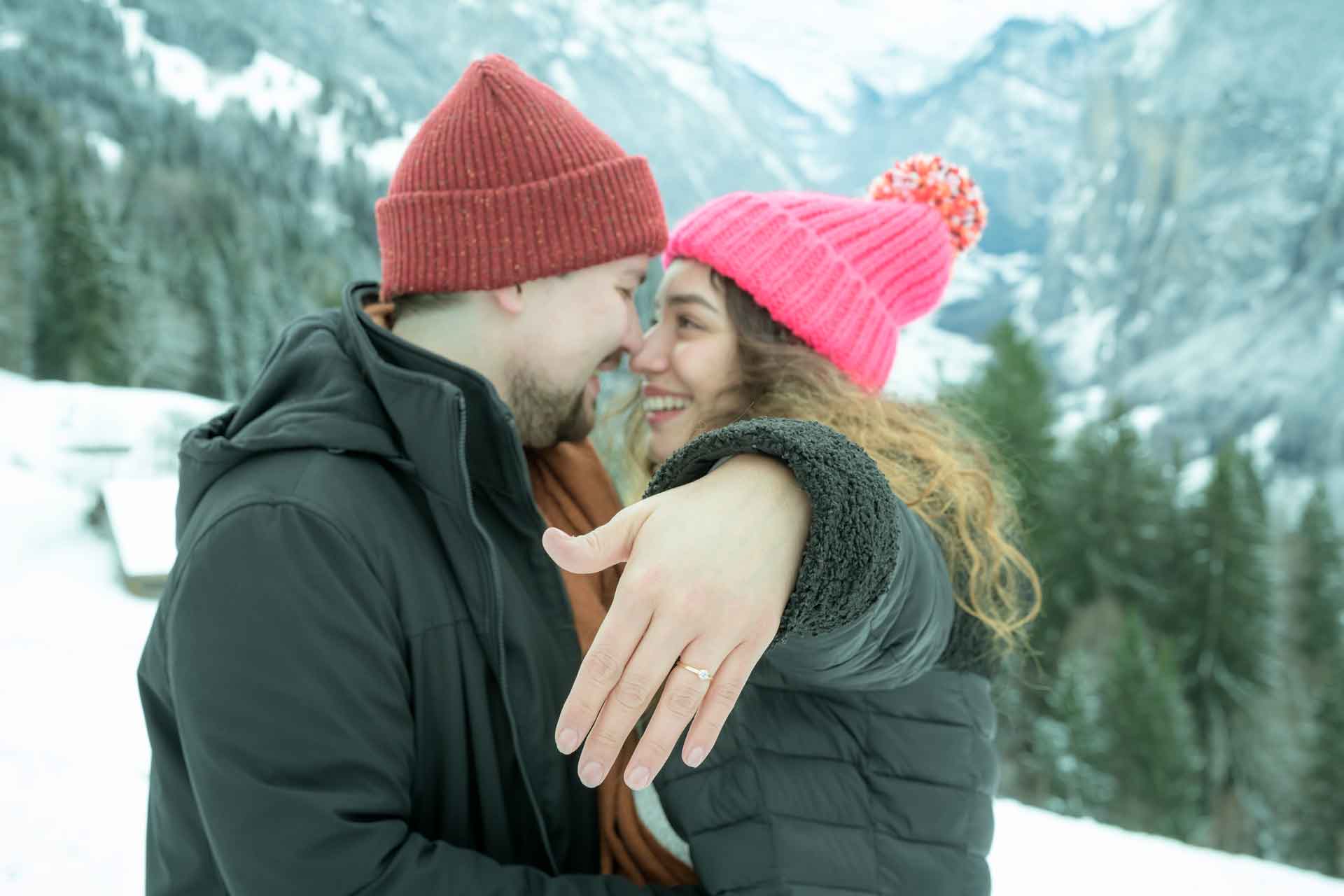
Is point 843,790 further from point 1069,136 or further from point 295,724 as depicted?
point 1069,136

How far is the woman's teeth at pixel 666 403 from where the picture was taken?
2152mm

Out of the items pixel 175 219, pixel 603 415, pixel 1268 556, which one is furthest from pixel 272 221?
pixel 1268 556

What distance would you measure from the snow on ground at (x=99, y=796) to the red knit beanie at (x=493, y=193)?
95.7 inches

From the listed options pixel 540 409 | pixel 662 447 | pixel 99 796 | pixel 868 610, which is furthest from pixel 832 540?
pixel 99 796

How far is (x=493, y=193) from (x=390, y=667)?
96 cm

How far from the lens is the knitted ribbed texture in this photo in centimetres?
205

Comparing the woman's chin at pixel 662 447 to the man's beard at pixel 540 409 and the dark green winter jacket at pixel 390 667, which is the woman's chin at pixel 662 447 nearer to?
the man's beard at pixel 540 409

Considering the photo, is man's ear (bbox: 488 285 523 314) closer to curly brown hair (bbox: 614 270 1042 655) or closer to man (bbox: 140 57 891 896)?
man (bbox: 140 57 891 896)

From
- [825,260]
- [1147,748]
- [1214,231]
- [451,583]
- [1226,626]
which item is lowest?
[1147,748]

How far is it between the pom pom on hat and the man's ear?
44.1 inches

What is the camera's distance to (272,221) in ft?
64.3

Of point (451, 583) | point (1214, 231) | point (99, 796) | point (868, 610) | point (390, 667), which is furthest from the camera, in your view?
point (1214, 231)

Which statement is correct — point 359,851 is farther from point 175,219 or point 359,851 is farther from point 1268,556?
point 1268,556

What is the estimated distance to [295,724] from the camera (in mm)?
1237
